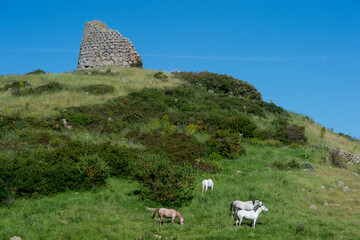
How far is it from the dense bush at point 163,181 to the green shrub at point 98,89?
18634 mm

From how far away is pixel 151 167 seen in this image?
54.6 ft

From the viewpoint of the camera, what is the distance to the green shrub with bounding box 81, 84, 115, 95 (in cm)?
3472

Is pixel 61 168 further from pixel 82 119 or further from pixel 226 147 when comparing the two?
pixel 226 147

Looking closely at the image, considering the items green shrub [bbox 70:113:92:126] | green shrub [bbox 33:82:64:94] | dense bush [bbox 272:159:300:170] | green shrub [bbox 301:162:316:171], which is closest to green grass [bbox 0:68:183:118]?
green shrub [bbox 33:82:64:94]

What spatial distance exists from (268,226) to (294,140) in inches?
687

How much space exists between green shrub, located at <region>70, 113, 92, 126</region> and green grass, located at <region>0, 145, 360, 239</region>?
30.1 feet

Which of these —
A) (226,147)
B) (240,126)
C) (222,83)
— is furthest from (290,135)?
(222,83)

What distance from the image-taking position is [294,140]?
30078 millimetres

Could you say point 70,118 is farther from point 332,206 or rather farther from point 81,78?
point 332,206

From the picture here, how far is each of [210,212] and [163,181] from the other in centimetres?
250

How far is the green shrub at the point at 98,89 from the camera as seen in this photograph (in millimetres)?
34722

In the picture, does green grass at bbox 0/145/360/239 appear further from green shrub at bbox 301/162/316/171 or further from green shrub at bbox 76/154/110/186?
green shrub at bbox 301/162/316/171

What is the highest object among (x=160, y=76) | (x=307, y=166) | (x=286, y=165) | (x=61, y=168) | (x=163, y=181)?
(x=160, y=76)

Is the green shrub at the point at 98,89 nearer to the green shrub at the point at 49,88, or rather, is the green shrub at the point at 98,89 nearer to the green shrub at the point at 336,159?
the green shrub at the point at 49,88
